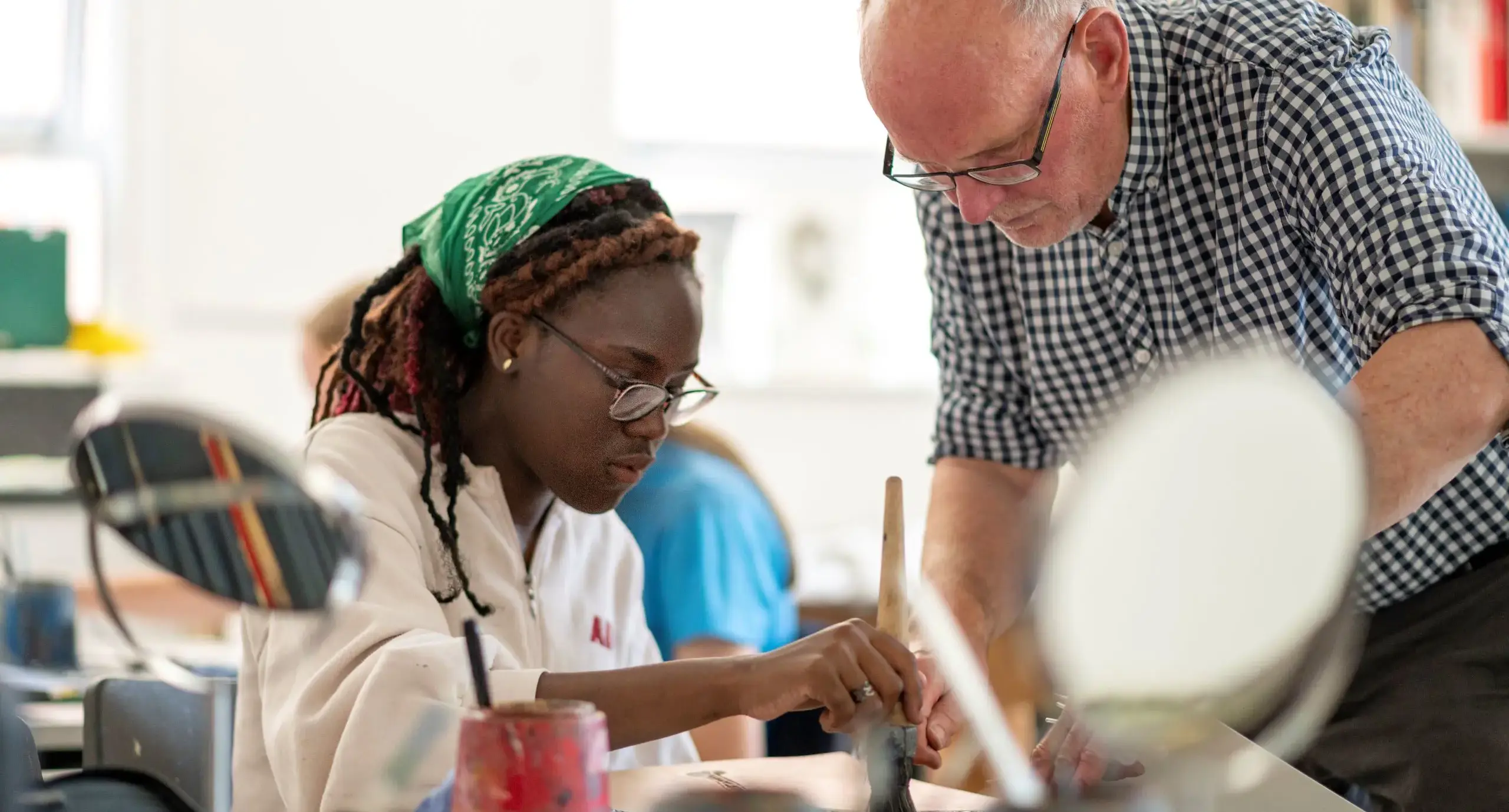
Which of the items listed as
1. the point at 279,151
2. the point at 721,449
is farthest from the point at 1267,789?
the point at 279,151

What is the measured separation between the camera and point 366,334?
149cm

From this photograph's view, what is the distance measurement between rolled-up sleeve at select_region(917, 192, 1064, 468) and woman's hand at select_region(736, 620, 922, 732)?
674 millimetres

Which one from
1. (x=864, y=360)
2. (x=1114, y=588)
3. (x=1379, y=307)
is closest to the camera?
(x=1114, y=588)

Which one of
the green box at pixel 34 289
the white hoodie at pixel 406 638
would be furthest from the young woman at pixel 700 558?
the green box at pixel 34 289

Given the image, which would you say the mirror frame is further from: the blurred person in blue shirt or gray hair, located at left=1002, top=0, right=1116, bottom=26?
the blurred person in blue shirt

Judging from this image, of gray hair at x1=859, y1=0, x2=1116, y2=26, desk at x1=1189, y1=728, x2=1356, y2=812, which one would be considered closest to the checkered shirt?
gray hair at x1=859, y1=0, x2=1116, y2=26

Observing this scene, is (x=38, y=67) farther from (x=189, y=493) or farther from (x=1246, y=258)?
(x=189, y=493)

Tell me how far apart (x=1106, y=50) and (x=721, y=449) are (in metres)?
0.92

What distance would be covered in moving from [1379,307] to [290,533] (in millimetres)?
928

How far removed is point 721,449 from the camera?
2.16 m

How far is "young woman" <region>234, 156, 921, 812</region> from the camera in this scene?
130cm

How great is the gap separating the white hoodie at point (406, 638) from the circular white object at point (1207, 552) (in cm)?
37

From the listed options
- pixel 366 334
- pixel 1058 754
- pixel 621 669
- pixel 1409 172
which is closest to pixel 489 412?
pixel 366 334

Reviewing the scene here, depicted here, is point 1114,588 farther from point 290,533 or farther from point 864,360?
point 864,360
